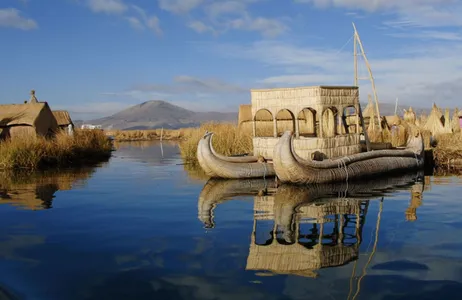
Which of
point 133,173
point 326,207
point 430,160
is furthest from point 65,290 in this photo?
point 430,160

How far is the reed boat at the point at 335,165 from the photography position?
1294 cm

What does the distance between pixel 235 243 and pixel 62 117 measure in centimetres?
2956

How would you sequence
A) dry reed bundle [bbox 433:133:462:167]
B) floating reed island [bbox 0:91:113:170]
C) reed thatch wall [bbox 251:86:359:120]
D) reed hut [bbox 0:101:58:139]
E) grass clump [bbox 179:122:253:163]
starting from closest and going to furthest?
reed thatch wall [bbox 251:86:359:120] → dry reed bundle [bbox 433:133:462:167] → floating reed island [bbox 0:91:113:170] → grass clump [bbox 179:122:253:163] → reed hut [bbox 0:101:58:139]

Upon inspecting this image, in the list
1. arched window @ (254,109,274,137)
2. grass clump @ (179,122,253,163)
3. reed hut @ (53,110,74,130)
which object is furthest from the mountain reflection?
reed hut @ (53,110,74,130)

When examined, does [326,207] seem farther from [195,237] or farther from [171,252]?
[171,252]

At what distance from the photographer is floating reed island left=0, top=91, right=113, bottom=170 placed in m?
19.7

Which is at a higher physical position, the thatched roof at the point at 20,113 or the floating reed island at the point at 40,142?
the thatched roof at the point at 20,113

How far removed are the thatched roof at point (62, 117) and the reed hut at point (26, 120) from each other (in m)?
6.51

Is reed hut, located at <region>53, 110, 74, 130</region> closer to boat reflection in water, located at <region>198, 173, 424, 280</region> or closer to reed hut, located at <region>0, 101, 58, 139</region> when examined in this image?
reed hut, located at <region>0, 101, 58, 139</region>

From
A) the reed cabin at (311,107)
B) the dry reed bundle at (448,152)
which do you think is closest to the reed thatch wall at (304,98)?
the reed cabin at (311,107)

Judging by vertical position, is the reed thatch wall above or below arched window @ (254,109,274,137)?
above

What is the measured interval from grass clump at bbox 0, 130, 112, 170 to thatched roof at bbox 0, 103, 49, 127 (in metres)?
2.26

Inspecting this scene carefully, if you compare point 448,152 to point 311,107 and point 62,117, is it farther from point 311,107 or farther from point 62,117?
point 62,117

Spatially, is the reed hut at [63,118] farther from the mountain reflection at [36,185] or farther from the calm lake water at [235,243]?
the calm lake water at [235,243]
